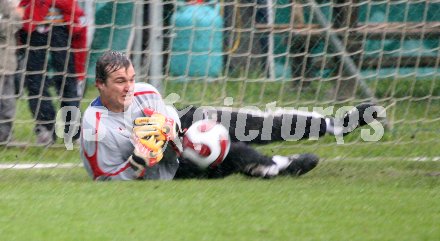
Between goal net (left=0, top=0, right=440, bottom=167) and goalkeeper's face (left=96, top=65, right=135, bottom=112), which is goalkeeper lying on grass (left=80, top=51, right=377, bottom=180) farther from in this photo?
goal net (left=0, top=0, right=440, bottom=167)

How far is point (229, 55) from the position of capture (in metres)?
6.80

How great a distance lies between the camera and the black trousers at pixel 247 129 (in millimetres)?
5883

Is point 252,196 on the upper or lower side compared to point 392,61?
lower

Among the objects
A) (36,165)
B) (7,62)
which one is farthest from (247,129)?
(7,62)

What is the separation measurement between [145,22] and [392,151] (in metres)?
1.84

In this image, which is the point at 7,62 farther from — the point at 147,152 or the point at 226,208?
the point at 226,208

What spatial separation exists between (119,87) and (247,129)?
2.89 ft

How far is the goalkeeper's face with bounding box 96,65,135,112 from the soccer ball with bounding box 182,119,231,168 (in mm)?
391

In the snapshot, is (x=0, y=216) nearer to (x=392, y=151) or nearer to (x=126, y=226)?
(x=126, y=226)

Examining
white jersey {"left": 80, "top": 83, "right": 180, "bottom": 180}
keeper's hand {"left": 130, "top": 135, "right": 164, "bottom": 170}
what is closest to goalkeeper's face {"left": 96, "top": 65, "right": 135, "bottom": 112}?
white jersey {"left": 80, "top": 83, "right": 180, "bottom": 180}

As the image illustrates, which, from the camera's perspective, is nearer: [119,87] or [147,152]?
[147,152]

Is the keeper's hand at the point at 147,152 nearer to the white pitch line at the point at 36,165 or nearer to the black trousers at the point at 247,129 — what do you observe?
the black trousers at the point at 247,129

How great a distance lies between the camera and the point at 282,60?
22.7 feet

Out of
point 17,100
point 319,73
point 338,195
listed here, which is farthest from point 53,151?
point 338,195
